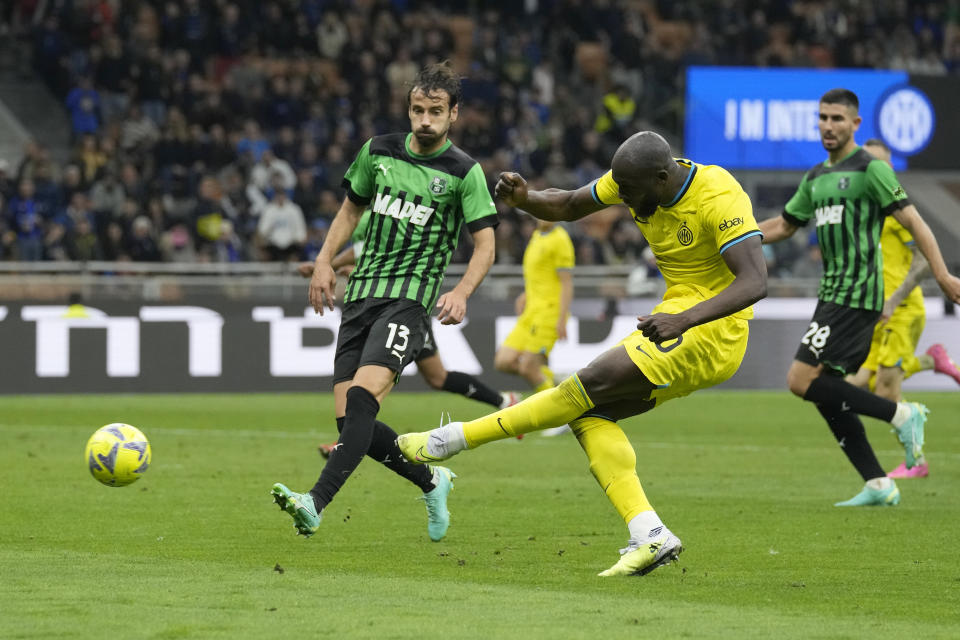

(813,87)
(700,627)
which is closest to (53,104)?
(813,87)

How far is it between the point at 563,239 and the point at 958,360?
8530mm

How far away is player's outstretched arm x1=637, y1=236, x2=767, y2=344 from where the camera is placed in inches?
239

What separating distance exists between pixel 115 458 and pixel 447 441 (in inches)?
85.5

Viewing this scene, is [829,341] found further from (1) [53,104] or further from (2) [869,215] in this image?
(1) [53,104]

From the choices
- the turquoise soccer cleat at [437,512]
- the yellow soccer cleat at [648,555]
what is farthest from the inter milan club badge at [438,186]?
the yellow soccer cleat at [648,555]

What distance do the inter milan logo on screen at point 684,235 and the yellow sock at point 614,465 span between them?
830 millimetres

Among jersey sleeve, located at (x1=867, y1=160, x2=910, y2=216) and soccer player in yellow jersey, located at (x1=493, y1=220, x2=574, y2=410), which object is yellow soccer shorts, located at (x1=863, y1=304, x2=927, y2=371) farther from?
soccer player in yellow jersey, located at (x1=493, y1=220, x2=574, y2=410)

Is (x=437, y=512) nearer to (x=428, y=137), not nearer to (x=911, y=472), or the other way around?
(x=428, y=137)

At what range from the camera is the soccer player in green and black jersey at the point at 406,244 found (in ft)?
24.4

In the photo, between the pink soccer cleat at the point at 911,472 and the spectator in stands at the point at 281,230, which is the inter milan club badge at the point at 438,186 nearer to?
the pink soccer cleat at the point at 911,472

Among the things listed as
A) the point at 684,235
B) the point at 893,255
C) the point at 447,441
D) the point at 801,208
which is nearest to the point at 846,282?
the point at 801,208

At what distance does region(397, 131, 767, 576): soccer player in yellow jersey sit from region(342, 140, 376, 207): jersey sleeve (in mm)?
1164

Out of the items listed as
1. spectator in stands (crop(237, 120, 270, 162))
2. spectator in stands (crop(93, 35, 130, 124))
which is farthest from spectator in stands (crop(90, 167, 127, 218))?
spectator in stands (crop(93, 35, 130, 124))

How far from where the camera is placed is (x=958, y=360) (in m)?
20.7
